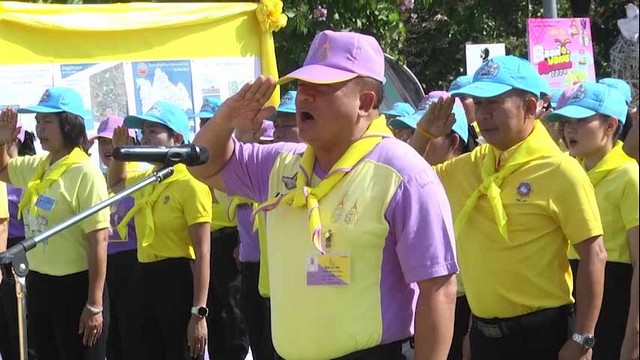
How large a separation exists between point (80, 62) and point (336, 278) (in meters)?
4.81

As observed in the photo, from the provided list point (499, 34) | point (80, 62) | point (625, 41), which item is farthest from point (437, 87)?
point (625, 41)

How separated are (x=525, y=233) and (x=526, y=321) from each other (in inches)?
14.2

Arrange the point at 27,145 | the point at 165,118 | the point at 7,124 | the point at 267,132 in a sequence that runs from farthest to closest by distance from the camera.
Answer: the point at 27,145 → the point at 267,132 → the point at 165,118 → the point at 7,124

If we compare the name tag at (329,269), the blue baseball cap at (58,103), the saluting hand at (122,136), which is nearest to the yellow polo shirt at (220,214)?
the saluting hand at (122,136)

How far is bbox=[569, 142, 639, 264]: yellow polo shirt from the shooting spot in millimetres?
4801

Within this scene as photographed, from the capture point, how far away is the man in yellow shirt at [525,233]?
13.9ft

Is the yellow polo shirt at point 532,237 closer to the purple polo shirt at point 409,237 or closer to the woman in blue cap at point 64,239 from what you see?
the purple polo shirt at point 409,237

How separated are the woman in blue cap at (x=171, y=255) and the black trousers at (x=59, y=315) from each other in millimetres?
322

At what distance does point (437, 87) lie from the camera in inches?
615

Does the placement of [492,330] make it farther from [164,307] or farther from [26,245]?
[164,307]

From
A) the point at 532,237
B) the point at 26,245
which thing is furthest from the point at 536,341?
the point at 26,245

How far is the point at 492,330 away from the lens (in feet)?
14.5

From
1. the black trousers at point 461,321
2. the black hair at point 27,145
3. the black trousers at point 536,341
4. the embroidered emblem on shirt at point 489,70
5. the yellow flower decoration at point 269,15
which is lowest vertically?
the black trousers at point 461,321

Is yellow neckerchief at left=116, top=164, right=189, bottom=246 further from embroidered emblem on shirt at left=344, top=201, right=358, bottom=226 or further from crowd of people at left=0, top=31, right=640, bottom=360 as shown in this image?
embroidered emblem on shirt at left=344, top=201, right=358, bottom=226
